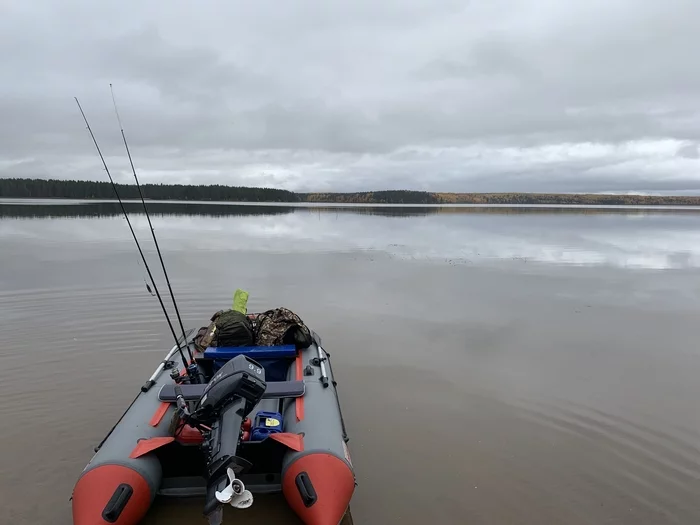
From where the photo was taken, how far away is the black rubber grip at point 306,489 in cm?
326

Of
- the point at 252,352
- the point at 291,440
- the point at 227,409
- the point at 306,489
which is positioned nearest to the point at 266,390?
the point at 291,440

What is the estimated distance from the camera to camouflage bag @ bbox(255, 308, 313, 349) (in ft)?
18.5

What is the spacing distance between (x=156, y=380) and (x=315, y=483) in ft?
7.54

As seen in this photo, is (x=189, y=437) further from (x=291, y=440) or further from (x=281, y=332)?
(x=281, y=332)

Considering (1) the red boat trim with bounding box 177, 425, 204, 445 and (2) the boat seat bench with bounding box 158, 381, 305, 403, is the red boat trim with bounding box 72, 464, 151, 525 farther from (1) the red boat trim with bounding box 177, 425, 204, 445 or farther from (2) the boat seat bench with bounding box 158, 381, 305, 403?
(2) the boat seat bench with bounding box 158, 381, 305, 403

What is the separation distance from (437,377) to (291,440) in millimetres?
3384

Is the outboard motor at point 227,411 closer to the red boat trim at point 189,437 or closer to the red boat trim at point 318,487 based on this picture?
the red boat trim at point 189,437

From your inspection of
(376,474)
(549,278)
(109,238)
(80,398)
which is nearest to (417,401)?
(376,474)

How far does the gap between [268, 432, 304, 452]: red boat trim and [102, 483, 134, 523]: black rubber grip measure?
1.00m

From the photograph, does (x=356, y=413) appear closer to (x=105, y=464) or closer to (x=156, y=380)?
(x=156, y=380)

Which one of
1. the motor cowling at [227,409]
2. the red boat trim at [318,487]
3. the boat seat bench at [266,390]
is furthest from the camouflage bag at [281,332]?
the motor cowling at [227,409]

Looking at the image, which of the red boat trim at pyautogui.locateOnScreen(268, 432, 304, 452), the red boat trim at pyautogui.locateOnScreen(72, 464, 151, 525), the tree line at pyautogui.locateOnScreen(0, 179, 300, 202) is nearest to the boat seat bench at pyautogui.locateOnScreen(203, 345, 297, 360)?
the red boat trim at pyautogui.locateOnScreen(268, 432, 304, 452)

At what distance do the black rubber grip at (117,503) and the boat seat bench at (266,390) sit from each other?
976mm

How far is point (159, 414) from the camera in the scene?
13.4 feet
